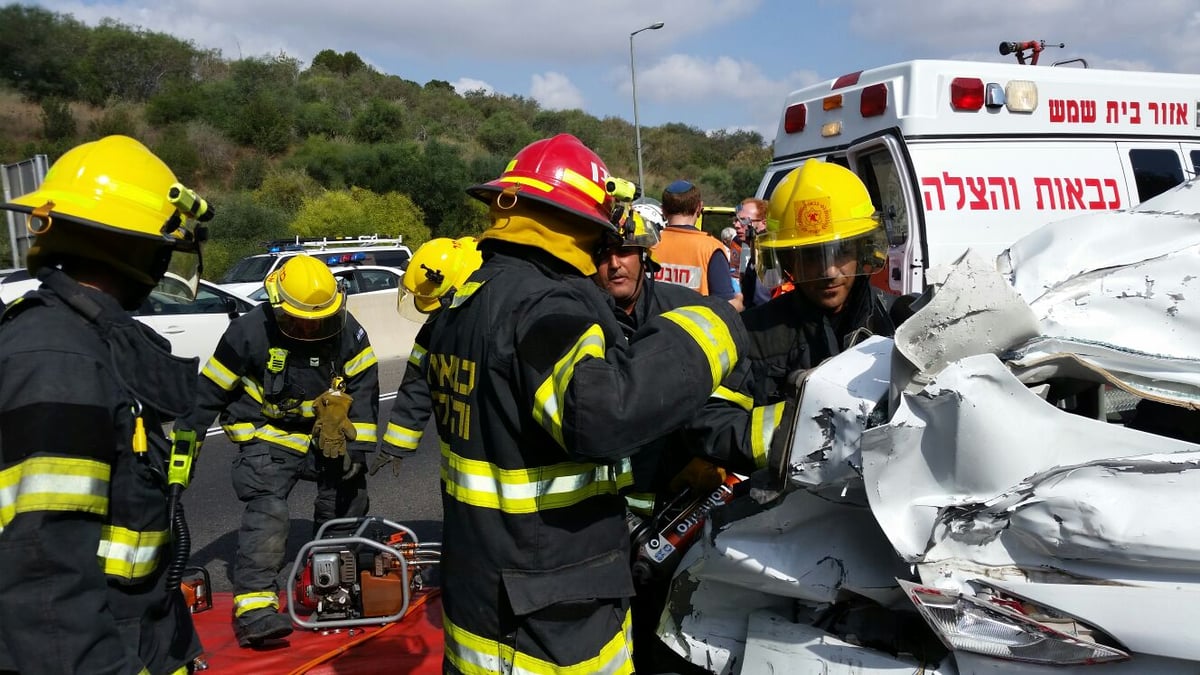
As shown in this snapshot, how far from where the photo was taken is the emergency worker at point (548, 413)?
1726mm

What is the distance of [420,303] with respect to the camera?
5.07 metres

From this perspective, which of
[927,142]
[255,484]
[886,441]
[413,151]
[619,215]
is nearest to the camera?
[886,441]

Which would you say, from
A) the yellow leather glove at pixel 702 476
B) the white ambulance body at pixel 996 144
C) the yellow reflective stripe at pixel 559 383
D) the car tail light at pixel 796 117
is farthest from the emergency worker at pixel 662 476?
the car tail light at pixel 796 117

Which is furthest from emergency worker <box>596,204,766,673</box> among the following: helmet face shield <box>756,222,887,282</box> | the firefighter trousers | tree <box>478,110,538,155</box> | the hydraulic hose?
tree <box>478,110,538,155</box>

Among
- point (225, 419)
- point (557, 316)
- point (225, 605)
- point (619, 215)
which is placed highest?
point (619, 215)

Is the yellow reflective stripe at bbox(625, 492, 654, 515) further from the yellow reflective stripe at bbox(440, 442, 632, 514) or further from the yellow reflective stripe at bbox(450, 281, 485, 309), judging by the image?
the yellow reflective stripe at bbox(450, 281, 485, 309)

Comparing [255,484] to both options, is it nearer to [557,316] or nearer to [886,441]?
[557,316]

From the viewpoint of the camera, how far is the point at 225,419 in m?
4.30

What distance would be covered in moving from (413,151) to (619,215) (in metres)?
33.8

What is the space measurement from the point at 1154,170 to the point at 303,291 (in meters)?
5.12

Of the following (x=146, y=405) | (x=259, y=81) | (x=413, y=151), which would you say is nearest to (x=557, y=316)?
(x=146, y=405)

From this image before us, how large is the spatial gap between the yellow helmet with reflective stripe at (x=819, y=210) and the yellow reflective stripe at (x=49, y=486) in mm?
2143

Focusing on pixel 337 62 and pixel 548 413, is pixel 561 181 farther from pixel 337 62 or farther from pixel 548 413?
pixel 337 62

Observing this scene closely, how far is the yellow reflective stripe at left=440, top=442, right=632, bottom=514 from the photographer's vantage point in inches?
75.8
